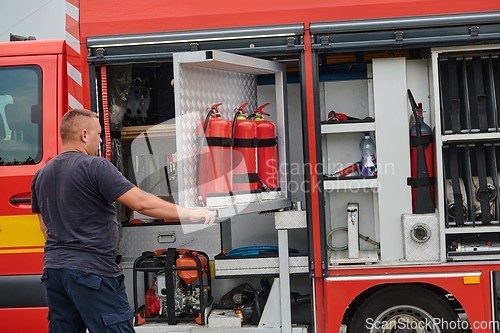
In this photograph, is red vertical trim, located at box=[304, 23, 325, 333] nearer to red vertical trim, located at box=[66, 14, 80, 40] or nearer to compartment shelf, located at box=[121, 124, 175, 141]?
compartment shelf, located at box=[121, 124, 175, 141]

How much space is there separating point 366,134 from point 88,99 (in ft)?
6.60

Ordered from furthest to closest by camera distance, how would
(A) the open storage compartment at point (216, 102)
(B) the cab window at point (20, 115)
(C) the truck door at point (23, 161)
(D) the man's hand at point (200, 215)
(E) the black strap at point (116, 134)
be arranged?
(E) the black strap at point (116, 134)
(B) the cab window at point (20, 115)
(C) the truck door at point (23, 161)
(A) the open storage compartment at point (216, 102)
(D) the man's hand at point (200, 215)

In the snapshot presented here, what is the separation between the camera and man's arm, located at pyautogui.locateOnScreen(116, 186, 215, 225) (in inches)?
152

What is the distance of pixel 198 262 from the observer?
5.20m

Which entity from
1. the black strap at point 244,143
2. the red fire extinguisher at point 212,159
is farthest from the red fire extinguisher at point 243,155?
the red fire extinguisher at point 212,159

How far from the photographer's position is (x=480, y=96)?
16.5 feet

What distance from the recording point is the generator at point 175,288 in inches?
204

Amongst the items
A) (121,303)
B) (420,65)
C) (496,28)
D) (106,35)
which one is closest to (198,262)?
(121,303)

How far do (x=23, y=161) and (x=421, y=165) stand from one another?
2824 millimetres

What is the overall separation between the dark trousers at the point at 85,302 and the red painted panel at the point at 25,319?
1.16 meters

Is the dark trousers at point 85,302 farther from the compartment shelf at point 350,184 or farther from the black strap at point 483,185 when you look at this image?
the black strap at point 483,185

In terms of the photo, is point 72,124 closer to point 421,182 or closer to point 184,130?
point 184,130

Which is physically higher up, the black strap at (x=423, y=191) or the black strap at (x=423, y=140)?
the black strap at (x=423, y=140)

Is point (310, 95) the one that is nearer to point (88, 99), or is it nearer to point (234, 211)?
point (234, 211)
